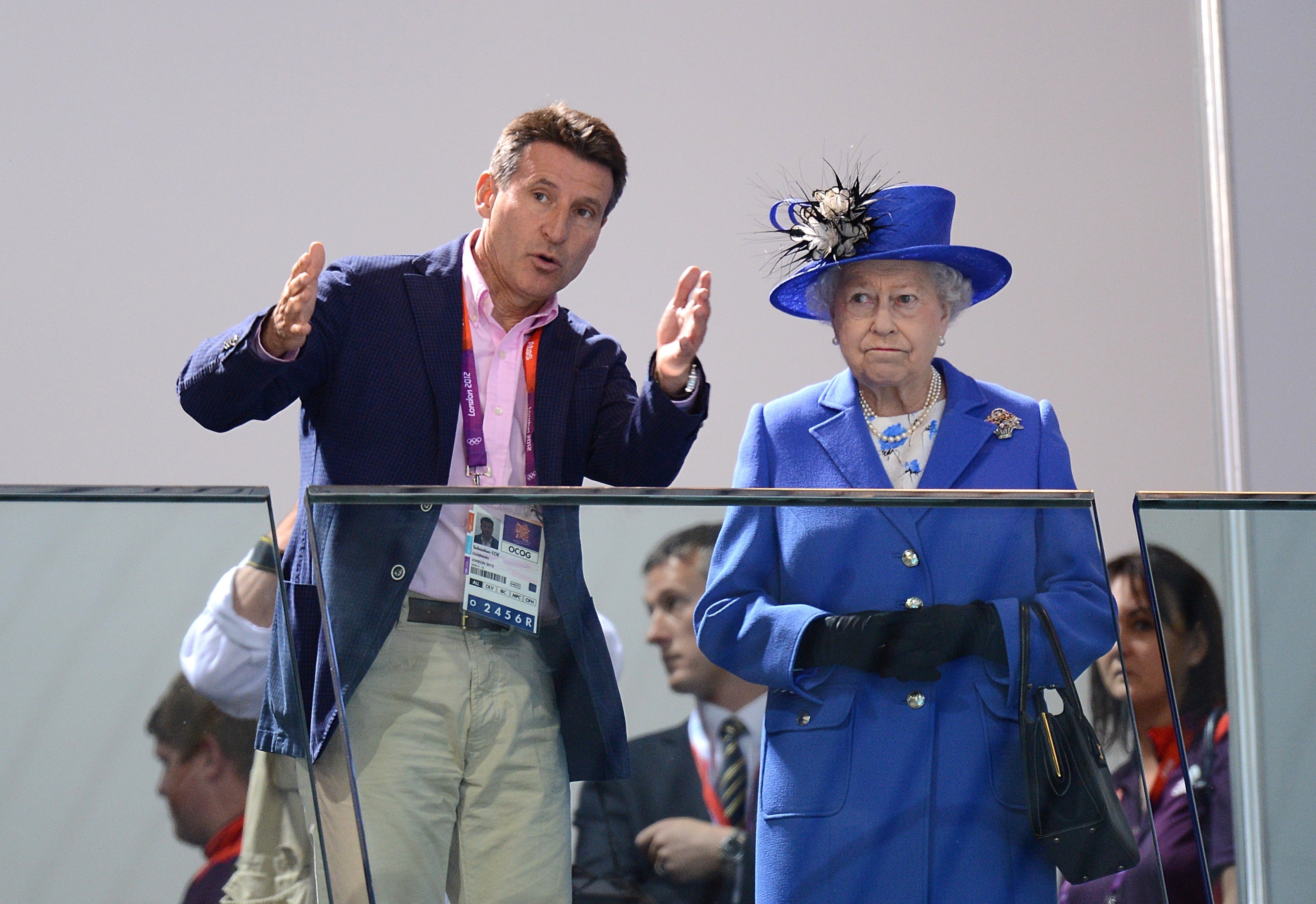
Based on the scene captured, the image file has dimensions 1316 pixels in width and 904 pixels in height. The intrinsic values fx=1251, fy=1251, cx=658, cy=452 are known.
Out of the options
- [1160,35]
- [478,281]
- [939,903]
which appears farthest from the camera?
[1160,35]

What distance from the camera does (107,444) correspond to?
3344mm

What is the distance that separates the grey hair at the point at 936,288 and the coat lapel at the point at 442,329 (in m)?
0.54

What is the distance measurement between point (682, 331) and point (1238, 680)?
822 mm

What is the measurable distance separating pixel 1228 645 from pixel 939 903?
395 mm

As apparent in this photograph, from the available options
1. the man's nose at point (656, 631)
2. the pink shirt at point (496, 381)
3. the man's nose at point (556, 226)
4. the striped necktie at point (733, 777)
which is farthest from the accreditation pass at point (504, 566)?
the man's nose at point (556, 226)

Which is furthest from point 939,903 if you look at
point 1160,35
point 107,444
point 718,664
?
point 1160,35

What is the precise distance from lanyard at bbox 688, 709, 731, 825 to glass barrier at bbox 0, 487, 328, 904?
0.37 m

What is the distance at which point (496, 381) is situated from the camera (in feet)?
5.92

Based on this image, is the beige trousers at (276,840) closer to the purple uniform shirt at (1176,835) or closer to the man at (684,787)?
the man at (684,787)

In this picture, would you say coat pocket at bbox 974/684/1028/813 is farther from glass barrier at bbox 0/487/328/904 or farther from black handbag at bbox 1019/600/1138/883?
glass barrier at bbox 0/487/328/904

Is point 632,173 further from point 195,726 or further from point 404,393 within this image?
point 195,726

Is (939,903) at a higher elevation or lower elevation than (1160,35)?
lower

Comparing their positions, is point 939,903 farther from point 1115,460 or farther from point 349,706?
point 1115,460

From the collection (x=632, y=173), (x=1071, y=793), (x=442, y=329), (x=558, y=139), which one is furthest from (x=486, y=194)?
(x=632, y=173)
